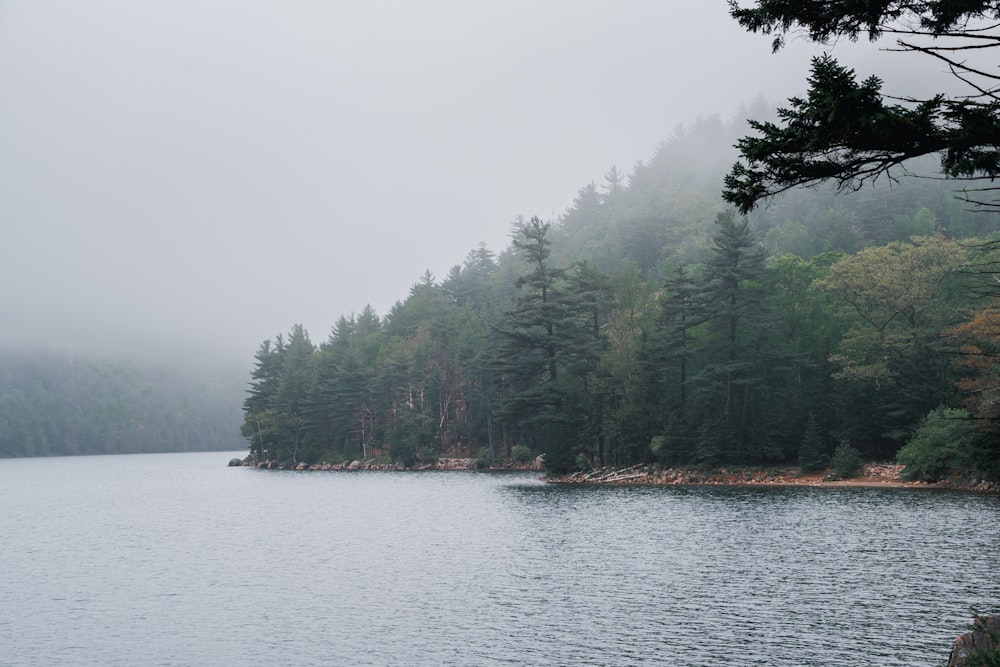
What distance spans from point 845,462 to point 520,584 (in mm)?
43136

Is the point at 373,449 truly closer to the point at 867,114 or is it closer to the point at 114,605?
the point at 114,605

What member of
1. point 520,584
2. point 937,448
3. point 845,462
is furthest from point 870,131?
point 845,462

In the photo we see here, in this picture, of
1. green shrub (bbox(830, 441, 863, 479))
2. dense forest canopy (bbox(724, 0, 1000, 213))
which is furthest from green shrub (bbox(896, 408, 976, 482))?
dense forest canopy (bbox(724, 0, 1000, 213))

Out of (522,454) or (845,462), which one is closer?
(845,462)

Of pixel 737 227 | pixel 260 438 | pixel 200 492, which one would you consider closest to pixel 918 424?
pixel 737 227

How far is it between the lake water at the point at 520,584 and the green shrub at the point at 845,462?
30.7ft

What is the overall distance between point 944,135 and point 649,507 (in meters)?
42.4

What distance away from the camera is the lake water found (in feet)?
66.8

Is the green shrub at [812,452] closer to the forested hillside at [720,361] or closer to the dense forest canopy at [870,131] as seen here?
the forested hillside at [720,361]

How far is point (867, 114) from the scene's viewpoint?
9281 millimetres

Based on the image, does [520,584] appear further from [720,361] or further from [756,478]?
[720,361]

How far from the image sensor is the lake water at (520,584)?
802 inches

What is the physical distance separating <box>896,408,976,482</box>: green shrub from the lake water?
454 cm

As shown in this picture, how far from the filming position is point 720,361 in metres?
72.3
